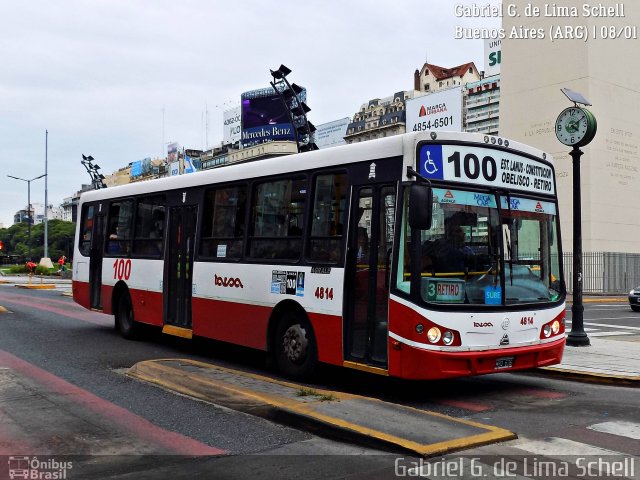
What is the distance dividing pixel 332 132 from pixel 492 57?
91.2ft

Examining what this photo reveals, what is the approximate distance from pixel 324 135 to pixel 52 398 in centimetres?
10853

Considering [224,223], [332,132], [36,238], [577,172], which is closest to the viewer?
[224,223]

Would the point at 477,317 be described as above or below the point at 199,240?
below

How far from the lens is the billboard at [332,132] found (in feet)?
366

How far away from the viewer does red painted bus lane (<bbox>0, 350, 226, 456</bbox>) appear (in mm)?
6121

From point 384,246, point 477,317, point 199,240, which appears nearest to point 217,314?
point 199,240

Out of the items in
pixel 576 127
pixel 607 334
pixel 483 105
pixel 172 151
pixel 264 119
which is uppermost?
pixel 483 105

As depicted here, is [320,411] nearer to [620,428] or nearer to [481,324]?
[481,324]

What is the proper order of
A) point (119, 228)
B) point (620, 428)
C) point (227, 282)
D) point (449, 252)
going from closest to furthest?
point (620, 428)
point (449, 252)
point (227, 282)
point (119, 228)

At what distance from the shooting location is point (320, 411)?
6.80 m

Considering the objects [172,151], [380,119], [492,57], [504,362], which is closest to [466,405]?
[504,362]

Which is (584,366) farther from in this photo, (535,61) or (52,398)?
(535,61)

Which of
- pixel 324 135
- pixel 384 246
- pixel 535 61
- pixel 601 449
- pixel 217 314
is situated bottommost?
pixel 601 449

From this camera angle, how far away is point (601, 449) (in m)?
6.00
